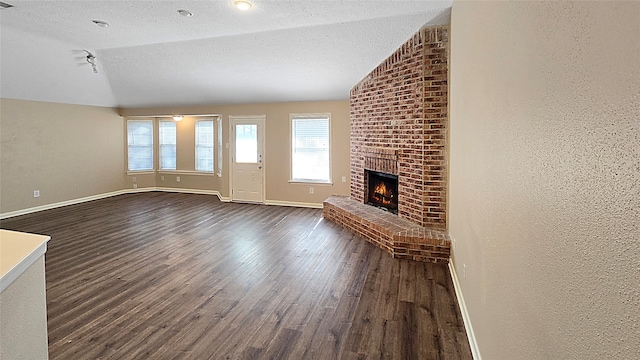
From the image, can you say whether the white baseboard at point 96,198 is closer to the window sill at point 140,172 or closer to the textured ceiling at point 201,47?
the window sill at point 140,172

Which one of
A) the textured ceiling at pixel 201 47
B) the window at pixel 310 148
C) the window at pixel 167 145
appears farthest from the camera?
the window at pixel 167 145

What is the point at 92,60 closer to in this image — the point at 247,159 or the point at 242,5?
the point at 247,159

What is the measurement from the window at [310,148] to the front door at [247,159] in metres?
0.79

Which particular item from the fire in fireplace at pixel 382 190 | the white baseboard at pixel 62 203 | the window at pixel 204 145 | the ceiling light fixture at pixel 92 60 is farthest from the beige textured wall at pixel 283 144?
the ceiling light fixture at pixel 92 60

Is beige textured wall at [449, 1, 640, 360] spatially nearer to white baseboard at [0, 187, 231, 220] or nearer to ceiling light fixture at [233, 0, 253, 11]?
ceiling light fixture at [233, 0, 253, 11]

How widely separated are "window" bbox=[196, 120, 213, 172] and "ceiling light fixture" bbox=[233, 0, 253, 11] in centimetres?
577

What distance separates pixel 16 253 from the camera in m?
1.49

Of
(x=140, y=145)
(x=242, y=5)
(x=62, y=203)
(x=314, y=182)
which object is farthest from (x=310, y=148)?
(x=62, y=203)

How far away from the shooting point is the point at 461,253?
3037mm

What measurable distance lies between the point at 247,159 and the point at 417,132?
15.4ft

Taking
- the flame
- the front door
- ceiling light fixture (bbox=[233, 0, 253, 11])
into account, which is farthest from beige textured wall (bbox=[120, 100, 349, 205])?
ceiling light fixture (bbox=[233, 0, 253, 11])

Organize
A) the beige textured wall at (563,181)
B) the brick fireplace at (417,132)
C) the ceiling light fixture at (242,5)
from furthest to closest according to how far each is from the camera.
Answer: the brick fireplace at (417,132), the ceiling light fixture at (242,5), the beige textured wall at (563,181)

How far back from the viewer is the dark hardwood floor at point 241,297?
2.42 m

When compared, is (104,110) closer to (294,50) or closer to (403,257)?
(294,50)
